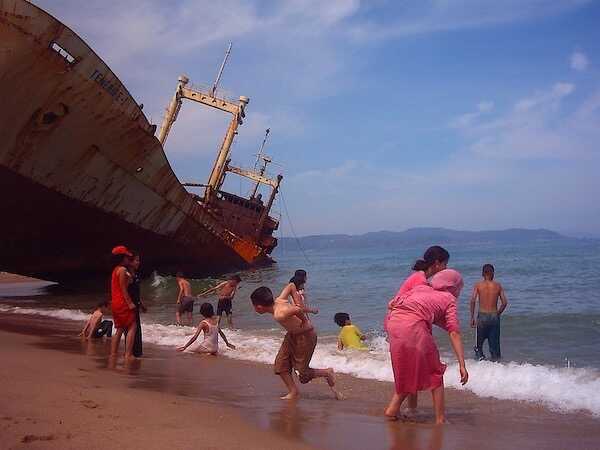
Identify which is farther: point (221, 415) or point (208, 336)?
point (208, 336)

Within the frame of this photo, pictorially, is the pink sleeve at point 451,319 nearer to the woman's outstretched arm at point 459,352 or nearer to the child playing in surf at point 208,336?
the woman's outstretched arm at point 459,352

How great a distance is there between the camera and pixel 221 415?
3.90 metres

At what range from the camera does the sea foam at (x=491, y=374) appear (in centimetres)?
528

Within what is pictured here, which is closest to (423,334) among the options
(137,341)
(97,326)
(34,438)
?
(34,438)

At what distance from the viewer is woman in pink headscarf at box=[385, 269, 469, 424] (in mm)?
3986

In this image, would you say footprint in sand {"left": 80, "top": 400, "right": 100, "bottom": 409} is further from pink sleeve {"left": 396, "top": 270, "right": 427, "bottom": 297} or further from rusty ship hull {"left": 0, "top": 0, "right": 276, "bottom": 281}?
rusty ship hull {"left": 0, "top": 0, "right": 276, "bottom": 281}

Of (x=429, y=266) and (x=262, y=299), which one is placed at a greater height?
(x=429, y=266)

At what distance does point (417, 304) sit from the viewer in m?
4.05

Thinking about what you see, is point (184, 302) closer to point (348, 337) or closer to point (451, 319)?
point (348, 337)

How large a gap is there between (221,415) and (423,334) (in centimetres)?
151

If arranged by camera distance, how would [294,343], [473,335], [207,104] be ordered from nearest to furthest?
[294,343]
[473,335]
[207,104]

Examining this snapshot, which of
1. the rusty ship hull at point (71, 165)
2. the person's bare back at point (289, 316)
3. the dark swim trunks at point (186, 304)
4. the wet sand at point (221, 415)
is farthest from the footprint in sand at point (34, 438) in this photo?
the rusty ship hull at point (71, 165)

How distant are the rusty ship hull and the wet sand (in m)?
6.86

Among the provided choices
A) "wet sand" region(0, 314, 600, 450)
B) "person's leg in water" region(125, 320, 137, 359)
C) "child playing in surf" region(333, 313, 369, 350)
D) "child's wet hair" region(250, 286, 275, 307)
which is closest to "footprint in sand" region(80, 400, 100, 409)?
"wet sand" region(0, 314, 600, 450)
